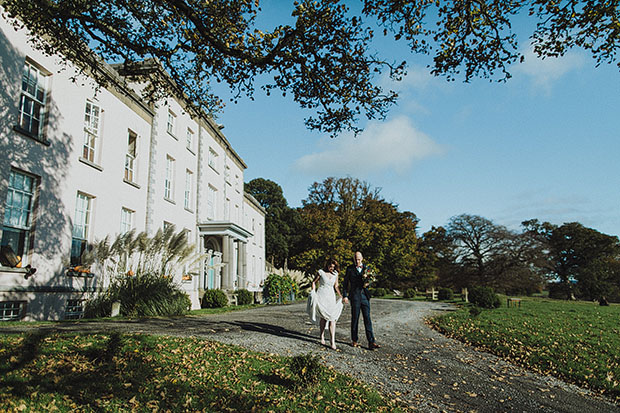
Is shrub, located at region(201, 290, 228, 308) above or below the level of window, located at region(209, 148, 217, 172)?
below

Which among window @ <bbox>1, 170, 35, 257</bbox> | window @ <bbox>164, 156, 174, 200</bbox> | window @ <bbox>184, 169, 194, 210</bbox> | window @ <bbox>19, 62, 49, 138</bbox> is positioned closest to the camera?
window @ <bbox>1, 170, 35, 257</bbox>

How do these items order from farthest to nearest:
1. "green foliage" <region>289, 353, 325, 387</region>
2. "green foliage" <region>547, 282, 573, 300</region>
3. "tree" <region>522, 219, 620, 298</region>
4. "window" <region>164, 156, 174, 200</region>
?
"tree" <region>522, 219, 620, 298</region>
"green foliage" <region>547, 282, 573, 300</region>
"window" <region>164, 156, 174, 200</region>
"green foliage" <region>289, 353, 325, 387</region>

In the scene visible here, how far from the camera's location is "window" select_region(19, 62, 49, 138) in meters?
11.5

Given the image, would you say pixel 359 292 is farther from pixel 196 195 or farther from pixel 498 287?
pixel 498 287

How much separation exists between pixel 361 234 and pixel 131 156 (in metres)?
25.3

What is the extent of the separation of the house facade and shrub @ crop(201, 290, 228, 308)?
608 millimetres

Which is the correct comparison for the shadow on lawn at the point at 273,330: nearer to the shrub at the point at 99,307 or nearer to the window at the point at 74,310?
the shrub at the point at 99,307

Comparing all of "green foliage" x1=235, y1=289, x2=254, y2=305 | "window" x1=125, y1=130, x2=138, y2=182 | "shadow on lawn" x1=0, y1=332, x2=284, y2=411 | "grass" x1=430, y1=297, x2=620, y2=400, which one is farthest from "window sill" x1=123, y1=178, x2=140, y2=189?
"grass" x1=430, y1=297, x2=620, y2=400

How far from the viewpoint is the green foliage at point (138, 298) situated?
12070 mm

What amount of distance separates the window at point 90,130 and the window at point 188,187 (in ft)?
25.0

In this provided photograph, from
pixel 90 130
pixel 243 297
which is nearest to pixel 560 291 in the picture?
pixel 243 297

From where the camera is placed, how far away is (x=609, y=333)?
1220 centimetres

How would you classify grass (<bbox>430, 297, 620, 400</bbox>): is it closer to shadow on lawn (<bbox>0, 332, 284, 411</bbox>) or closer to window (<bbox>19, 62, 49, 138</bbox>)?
shadow on lawn (<bbox>0, 332, 284, 411</bbox>)

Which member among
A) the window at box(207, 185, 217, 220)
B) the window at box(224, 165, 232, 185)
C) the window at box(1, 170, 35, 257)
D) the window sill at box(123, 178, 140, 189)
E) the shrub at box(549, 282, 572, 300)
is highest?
the window at box(224, 165, 232, 185)
